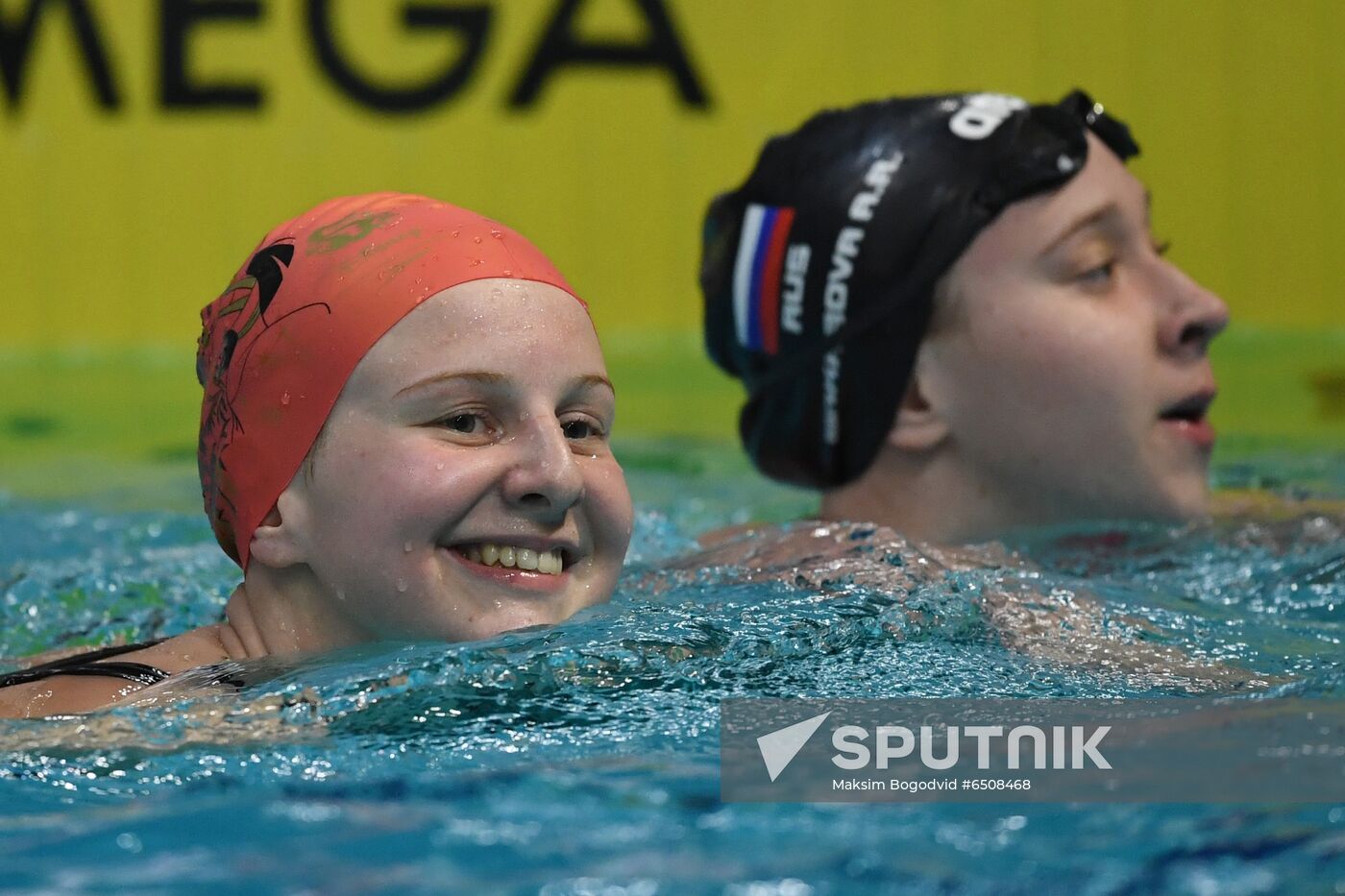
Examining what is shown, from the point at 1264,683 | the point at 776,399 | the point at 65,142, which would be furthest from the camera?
the point at 65,142

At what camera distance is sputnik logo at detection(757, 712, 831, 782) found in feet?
6.05

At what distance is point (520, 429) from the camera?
223cm

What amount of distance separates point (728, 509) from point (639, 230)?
1711 millimetres

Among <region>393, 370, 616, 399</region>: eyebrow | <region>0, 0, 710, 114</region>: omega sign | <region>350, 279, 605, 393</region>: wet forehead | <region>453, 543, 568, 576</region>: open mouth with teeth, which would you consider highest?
<region>0, 0, 710, 114</region>: omega sign

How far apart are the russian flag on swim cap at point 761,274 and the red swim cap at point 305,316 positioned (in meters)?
0.92

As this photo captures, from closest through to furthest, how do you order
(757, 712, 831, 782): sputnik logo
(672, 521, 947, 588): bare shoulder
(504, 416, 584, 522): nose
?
1. (757, 712, 831, 782): sputnik logo
2. (504, 416, 584, 522): nose
3. (672, 521, 947, 588): bare shoulder

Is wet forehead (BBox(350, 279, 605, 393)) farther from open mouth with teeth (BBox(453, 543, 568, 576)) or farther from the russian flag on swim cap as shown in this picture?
the russian flag on swim cap

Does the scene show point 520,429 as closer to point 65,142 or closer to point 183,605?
point 183,605

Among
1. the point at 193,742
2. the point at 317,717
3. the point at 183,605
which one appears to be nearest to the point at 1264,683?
the point at 317,717

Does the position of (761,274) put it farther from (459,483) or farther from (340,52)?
(340,52)

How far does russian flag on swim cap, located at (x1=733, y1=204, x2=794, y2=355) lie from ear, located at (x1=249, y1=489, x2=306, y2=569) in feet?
4.11

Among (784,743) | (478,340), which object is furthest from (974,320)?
(784,743)

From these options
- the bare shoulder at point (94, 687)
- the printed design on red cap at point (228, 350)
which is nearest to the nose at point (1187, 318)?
the printed design on red cap at point (228, 350)

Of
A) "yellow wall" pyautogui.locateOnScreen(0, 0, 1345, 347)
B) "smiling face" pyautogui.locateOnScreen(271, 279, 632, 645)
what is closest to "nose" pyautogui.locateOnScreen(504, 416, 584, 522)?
"smiling face" pyautogui.locateOnScreen(271, 279, 632, 645)
